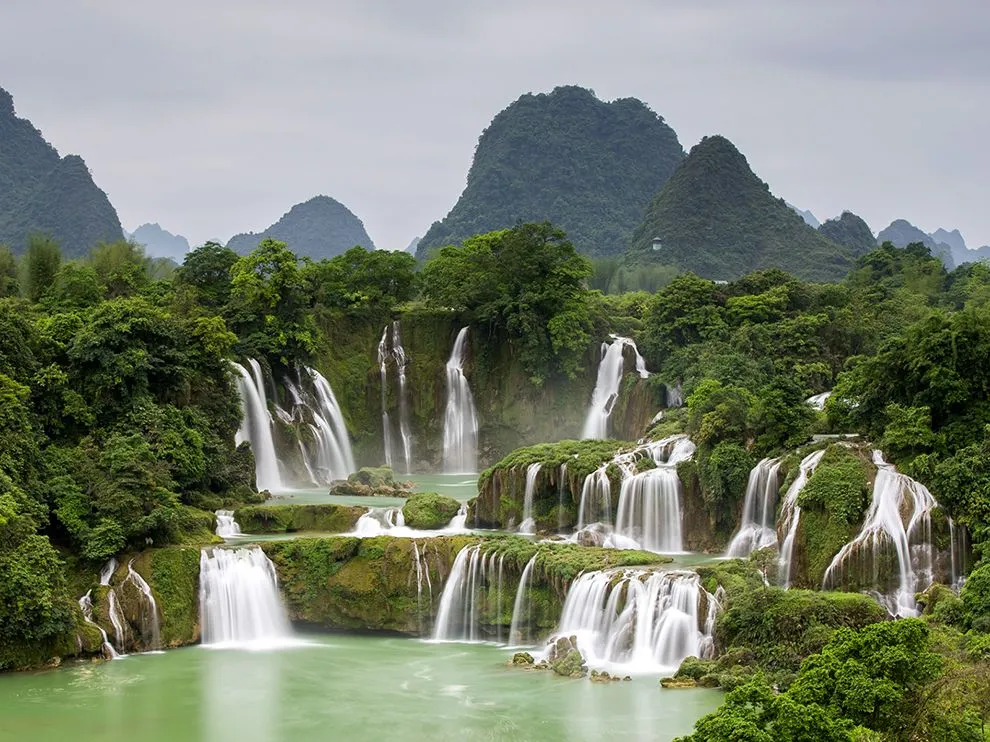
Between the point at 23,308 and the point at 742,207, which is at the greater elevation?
the point at 742,207

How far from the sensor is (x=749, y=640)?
17.7 metres

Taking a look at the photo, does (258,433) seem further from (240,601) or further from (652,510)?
(652,510)

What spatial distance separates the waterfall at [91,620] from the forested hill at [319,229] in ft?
388

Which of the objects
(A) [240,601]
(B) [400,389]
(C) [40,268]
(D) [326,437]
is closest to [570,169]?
(B) [400,389]

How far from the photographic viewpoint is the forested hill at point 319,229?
14125 cm

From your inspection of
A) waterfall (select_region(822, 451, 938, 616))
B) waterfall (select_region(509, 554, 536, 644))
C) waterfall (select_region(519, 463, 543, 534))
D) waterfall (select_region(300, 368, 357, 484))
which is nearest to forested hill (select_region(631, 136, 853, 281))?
waterfall (select_region(300, 368, 357, 484))

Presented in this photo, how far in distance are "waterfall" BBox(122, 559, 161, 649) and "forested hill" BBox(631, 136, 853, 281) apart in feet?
180

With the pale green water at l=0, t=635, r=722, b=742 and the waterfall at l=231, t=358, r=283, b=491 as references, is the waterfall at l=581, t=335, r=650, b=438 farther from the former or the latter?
the pale green water at l=0, t=635, r=722, b=742

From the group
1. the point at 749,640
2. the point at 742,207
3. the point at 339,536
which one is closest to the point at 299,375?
the point at 339,536

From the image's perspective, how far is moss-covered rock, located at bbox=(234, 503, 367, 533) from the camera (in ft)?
81.0

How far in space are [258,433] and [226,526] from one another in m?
7.47

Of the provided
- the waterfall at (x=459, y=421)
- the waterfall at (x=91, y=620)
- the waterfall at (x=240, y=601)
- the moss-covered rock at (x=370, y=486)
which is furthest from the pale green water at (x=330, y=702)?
the waterfall at (x=459, y=421)

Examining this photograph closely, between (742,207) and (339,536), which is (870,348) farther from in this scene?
(742,207)

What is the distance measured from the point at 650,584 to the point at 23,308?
16.9 meters
